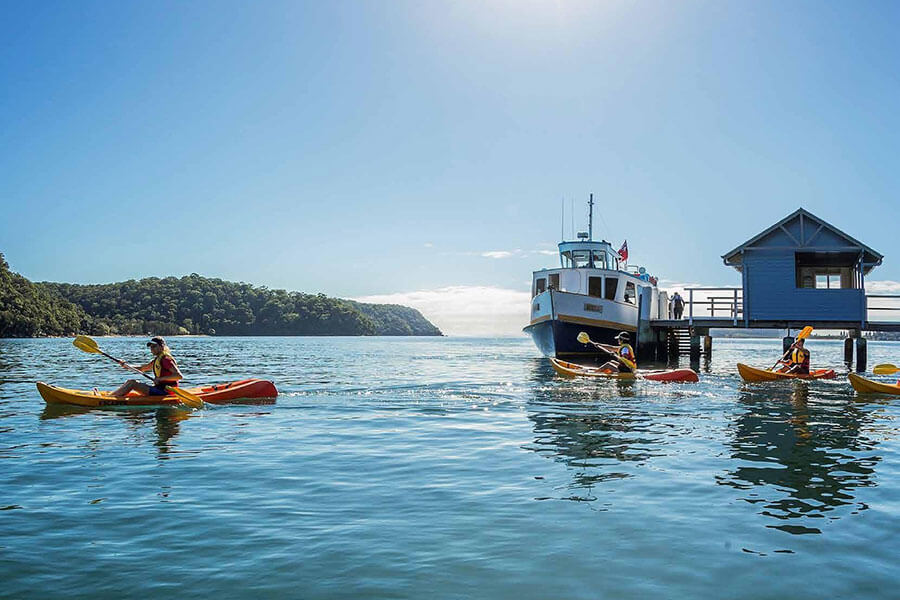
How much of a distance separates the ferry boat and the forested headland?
7929cm

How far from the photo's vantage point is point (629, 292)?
3866cm

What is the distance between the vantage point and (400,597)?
5.37 m

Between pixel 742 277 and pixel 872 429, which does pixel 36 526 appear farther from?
pixel 742 277

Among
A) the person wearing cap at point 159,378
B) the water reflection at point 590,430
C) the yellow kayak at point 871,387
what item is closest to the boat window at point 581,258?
the water reflection at point 590,430

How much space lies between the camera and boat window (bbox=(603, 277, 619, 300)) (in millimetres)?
37781

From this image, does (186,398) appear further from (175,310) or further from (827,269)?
(175,310)

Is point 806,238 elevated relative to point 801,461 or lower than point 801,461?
elevated

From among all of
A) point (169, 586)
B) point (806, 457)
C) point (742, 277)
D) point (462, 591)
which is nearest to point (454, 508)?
point (462, 591)

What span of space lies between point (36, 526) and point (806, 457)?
9.78 metres

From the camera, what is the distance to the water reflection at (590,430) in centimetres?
973

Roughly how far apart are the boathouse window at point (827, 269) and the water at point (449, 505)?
20.0m

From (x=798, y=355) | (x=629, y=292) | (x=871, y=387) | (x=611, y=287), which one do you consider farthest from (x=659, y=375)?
(x=629, y=292)

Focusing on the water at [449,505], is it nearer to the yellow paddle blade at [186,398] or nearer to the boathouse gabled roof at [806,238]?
the yellow paddle blade at [186,398]

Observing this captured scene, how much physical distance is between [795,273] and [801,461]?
2467 centimetres
